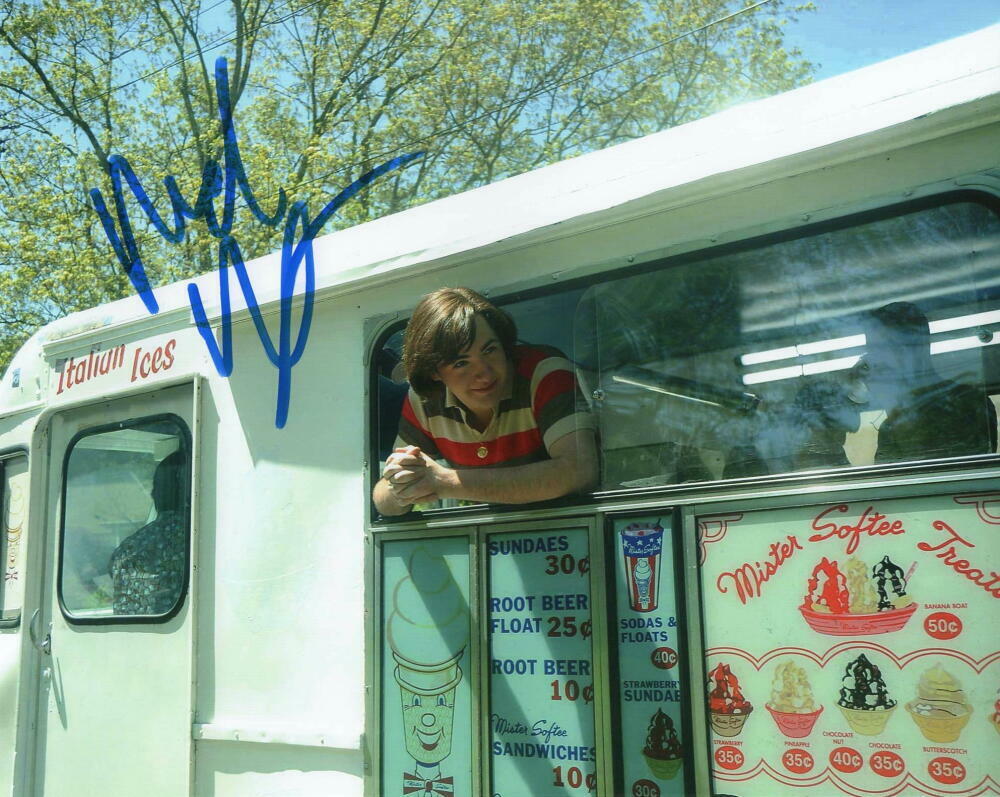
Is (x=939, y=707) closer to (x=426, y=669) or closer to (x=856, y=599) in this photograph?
(x=856, y=599)

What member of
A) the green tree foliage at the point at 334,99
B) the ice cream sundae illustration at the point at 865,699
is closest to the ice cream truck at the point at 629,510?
the ice cream sundae illustration at the point at 865,699

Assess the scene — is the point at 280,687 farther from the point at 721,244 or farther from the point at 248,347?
the point at 721,244

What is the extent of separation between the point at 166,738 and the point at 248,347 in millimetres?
1356

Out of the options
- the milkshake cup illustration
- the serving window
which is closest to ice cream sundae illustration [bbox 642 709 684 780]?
the milkshake cup illustration

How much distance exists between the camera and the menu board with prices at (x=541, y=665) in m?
2.64

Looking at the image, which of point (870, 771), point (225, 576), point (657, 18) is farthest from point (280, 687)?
point (657, 18)

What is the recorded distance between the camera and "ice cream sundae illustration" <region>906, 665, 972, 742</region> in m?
2.06


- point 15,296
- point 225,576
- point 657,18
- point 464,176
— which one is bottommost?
point 225,576

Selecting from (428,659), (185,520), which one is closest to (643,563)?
(428,659)

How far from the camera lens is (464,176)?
18141mm

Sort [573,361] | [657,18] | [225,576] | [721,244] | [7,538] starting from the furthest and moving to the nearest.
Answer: [657,18] < [7,538] < [225,576] < [573,361] < [721,244]

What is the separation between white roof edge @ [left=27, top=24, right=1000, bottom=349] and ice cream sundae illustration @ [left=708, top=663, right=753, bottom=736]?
112cm

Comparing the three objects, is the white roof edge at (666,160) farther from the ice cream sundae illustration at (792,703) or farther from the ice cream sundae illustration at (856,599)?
the ice cream sundae illustration at (792,703)

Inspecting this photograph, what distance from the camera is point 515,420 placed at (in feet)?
9.85
